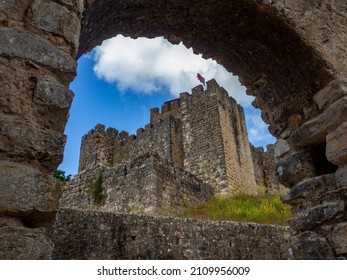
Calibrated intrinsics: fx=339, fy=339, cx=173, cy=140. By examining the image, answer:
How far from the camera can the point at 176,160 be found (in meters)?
16.2

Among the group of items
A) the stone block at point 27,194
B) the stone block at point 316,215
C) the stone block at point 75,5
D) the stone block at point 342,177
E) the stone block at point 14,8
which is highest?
the stone block at point 75,5

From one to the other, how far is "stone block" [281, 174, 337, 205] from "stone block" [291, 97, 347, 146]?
0.39 metres

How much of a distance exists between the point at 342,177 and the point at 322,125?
1.71 feet

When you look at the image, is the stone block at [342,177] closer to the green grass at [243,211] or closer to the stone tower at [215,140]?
the green grass at [243,211]

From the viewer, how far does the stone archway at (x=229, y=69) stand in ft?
5.86

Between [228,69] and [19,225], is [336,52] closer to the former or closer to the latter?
[228,69]

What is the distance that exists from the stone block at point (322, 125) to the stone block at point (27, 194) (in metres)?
2.37

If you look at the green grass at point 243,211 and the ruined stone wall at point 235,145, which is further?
the ruined stone wall at point 235,145

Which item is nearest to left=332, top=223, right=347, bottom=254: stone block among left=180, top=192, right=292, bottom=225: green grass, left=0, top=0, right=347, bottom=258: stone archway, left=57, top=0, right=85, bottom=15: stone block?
left=0, top=0, right=347, bottom=258: stone archway

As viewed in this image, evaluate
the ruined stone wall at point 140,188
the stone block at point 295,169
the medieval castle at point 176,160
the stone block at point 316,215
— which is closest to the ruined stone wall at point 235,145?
the medieval castle at point 176,160

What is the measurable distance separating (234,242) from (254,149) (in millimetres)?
14947

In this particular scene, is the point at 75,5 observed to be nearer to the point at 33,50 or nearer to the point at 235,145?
the point at 33,50

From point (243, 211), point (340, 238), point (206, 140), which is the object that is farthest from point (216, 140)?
point (340, 238)

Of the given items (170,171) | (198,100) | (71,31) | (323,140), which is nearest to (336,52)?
(323,140)
